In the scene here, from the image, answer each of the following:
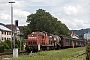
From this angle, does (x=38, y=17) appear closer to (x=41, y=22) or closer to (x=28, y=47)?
(x=41, y=22)

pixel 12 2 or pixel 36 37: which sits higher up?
pixel 12 2

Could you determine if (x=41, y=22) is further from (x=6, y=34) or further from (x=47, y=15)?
(x=6, y=34)

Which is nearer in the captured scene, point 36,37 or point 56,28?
point 36,37

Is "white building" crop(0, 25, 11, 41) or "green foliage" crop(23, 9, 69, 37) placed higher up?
"green foliage" crop(23, 9, 69, 37)

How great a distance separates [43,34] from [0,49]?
12480mm

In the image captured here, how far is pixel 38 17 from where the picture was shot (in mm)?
115562

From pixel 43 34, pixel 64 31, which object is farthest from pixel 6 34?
pixel 43 34

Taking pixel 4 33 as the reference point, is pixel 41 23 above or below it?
above

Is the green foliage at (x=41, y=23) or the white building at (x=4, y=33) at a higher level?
the green foliage at (x=41, y=23)

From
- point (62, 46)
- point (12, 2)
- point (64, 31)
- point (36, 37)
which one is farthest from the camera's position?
point (64, 31)

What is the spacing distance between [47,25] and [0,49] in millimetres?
53812

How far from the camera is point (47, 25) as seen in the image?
111188 mm

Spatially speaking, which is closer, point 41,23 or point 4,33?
point 41,23

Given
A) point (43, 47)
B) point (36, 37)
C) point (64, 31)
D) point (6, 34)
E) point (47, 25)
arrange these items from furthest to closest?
point (64, 31)
point (6, 34)
point (47, 25)
point (43, 47)
point (36, 37)
